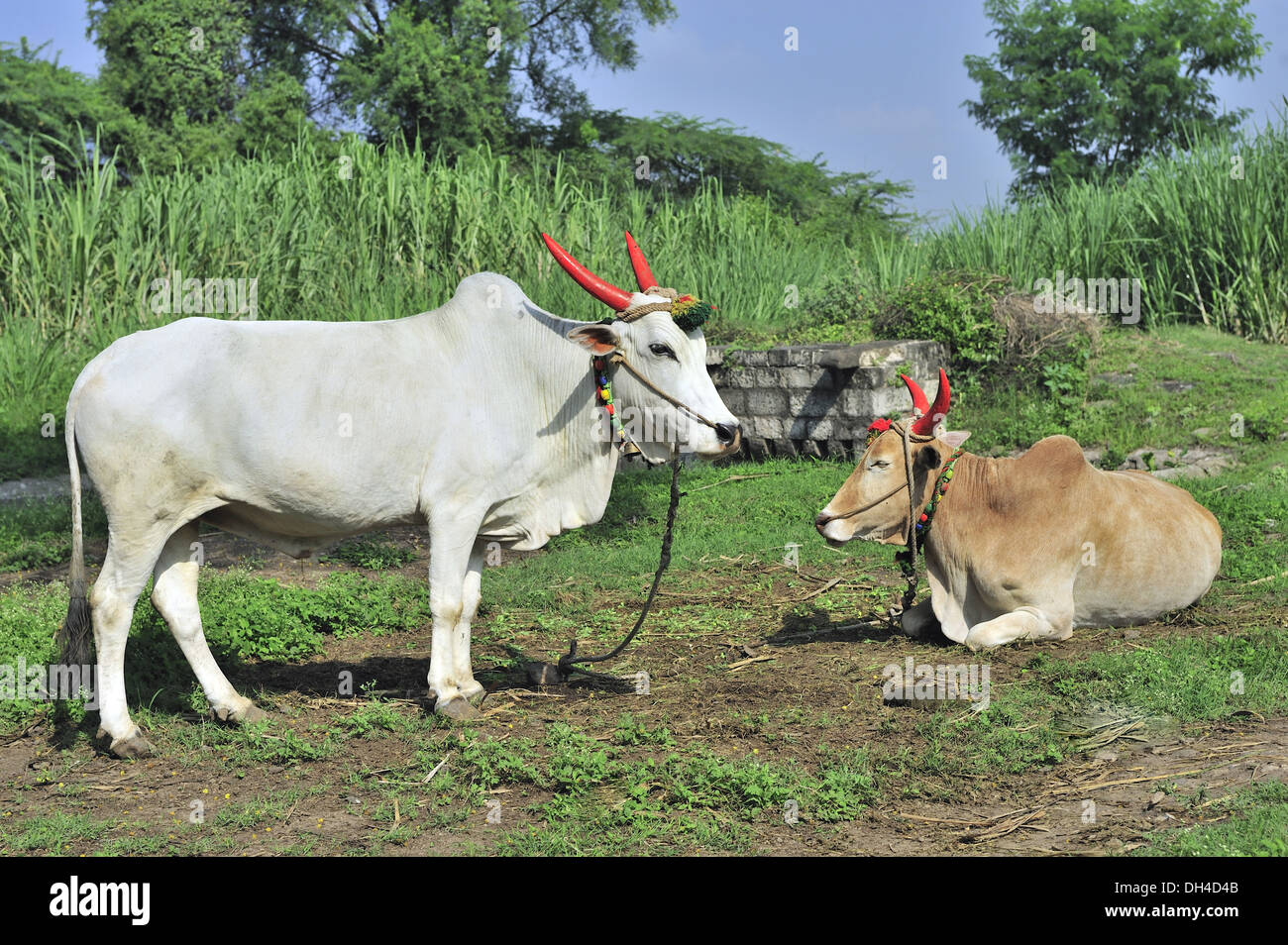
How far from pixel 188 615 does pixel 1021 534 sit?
11.5ft

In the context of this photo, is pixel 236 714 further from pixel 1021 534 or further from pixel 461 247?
pixel 461 247

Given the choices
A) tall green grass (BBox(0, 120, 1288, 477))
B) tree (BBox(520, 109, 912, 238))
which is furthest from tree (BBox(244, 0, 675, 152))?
tall green grass (BBox(0, 120, 1288, 477))

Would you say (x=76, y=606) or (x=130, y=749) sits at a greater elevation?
(x=76, y=606)

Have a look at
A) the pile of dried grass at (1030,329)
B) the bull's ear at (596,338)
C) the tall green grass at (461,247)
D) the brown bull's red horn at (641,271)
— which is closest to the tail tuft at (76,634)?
the bull's ear at (596,338)

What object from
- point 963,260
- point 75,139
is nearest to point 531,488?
point 963,260

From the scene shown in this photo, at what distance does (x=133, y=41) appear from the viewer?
22359 millimetres

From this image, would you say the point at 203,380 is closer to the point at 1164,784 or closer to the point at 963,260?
the point at 1164,784

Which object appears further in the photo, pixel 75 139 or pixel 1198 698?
pixel 75 139

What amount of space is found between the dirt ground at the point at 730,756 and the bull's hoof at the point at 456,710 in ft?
0.33

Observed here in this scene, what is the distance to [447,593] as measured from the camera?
458 centimetres

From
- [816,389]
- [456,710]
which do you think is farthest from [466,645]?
[816,389]

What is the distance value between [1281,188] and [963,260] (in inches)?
128

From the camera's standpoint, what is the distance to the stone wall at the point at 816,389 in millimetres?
10078

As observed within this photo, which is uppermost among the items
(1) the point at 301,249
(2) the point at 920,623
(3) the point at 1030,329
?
(1) the point at 301,249
